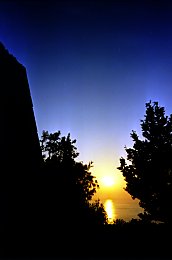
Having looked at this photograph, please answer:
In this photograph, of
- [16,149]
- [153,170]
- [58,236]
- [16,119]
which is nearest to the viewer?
[58,236]

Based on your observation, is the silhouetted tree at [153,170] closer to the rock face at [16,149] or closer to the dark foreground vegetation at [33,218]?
the dark foreground vegetation at [33,218]

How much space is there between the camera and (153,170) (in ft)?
47.8

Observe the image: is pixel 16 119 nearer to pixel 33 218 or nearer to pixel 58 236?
Result: pixel 33 218

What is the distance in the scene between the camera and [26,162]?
8.20 m

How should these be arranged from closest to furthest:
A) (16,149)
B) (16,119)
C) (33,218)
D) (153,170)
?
(33,218) < (16,149) < (16,119) < (153,170)

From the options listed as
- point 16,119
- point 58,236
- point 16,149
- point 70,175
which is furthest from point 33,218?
point 70,175

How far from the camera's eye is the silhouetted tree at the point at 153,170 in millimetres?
13977

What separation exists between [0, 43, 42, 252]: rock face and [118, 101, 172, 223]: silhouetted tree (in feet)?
27.1

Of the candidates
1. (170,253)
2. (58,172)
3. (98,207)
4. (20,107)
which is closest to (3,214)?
(20,107)

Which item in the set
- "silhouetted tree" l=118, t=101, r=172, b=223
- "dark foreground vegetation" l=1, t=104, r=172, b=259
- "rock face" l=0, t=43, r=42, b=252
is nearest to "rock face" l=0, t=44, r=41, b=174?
"rock face" l=0, t=43, r=42, b=252

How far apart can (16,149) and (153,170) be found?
1006 centimetres

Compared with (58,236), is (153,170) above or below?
above

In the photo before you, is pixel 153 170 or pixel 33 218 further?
pixel 153 170

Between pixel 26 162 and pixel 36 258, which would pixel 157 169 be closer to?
pixel 26 162
